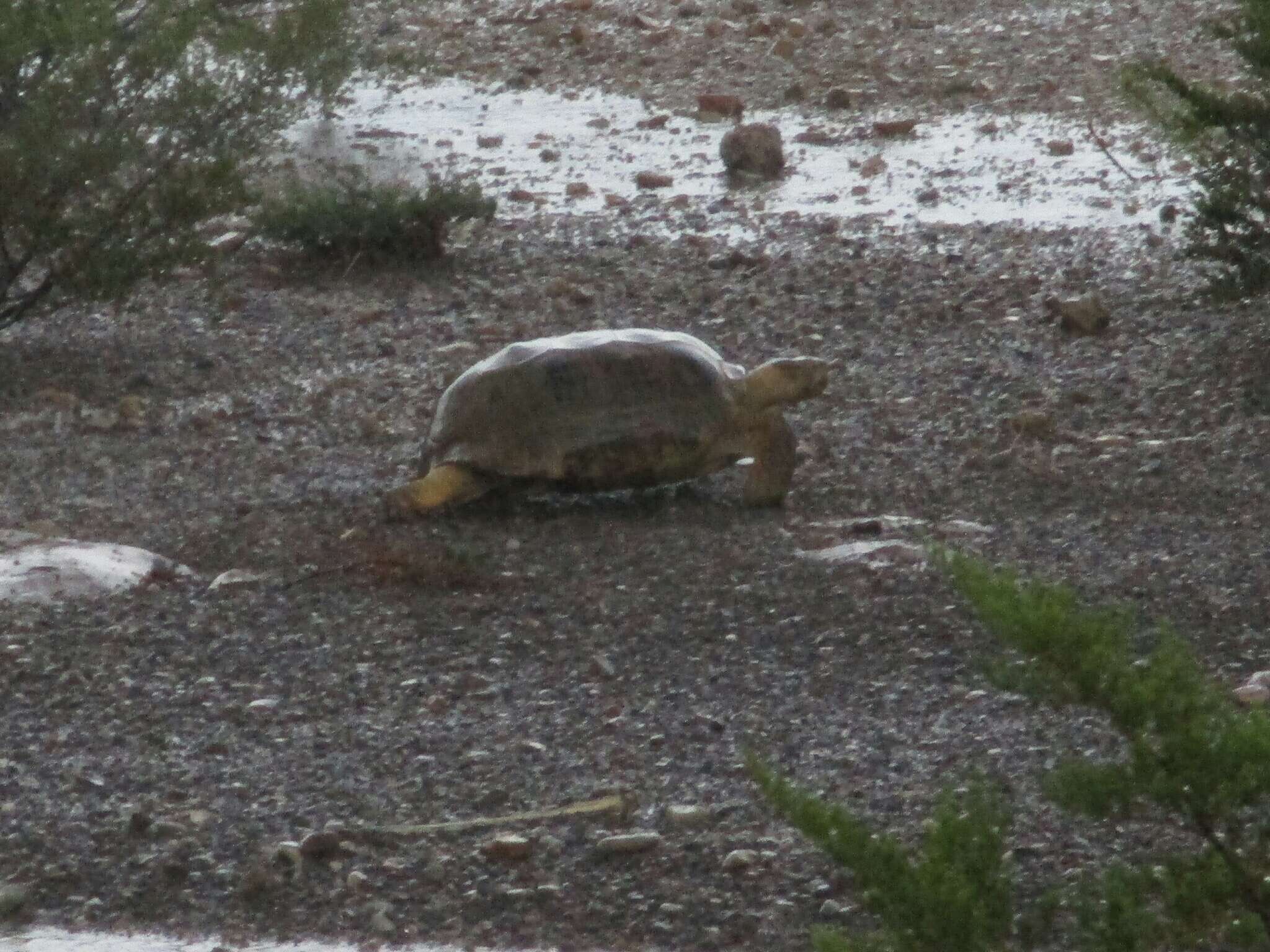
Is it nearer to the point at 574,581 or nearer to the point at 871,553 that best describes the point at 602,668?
the point at 574,581

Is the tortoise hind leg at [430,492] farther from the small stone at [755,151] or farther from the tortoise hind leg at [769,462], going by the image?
the small stone at [755,151]

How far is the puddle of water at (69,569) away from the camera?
195 inches

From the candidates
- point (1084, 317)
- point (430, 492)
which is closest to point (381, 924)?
point (430, 492)

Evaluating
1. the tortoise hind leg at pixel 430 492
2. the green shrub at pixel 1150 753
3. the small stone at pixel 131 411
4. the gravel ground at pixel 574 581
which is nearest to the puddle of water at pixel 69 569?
the gravel ground at pixel 574 581

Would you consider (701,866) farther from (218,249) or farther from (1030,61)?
(1030,61)

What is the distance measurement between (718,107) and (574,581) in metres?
7.88

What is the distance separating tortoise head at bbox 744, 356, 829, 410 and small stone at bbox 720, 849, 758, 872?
254 centimetres

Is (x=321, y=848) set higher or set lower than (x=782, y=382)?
higher

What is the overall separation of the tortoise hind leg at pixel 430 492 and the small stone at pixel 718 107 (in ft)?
23.5

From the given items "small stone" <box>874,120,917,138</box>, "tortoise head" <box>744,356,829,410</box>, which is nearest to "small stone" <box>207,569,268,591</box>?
"tortoise head" <box>744,356,829,410</box>

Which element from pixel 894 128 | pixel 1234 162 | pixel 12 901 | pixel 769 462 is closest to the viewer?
pixel 12 901

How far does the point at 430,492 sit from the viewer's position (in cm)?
562

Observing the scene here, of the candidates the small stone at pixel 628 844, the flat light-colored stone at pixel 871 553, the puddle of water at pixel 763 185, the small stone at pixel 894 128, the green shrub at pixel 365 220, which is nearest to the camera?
the small stone at pixel 628 844

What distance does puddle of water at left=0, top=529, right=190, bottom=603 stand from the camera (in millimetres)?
4949
